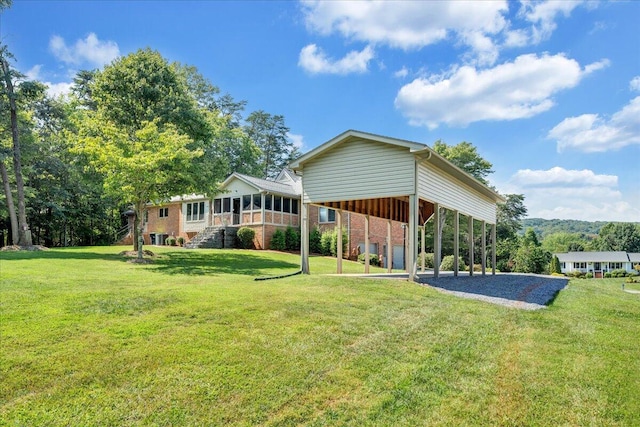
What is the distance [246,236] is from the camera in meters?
27.8

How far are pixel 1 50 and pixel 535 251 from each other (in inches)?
1438

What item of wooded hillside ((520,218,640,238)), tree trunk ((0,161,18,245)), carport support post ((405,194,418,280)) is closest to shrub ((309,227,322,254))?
carport support post ((405,194,418,280))

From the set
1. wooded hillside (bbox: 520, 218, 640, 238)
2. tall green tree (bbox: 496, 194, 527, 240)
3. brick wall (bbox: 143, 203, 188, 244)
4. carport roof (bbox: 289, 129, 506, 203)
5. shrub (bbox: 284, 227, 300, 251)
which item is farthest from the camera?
wooded hillside (bbox: 520, 218, 640, 238)

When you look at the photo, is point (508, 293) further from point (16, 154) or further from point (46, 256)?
point (16, 154)

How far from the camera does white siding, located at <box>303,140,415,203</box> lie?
12242 mm

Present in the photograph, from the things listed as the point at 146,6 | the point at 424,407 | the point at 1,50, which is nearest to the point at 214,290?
the point at 424,407

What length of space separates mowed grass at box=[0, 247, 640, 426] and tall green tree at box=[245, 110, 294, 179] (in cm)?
4530

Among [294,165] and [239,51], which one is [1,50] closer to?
[239,51]

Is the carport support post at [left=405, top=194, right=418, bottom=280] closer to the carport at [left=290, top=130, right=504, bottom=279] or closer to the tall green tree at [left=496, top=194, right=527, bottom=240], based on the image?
the carport at [left=290, top=130, right=504, bottom=279]

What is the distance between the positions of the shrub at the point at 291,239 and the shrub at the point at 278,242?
0.52 m

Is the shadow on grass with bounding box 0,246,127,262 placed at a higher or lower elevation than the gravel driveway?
higher

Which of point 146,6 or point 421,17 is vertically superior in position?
point 146,6

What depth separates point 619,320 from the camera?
27.9ft

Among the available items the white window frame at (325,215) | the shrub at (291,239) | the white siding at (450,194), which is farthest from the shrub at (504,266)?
the shrub at (291,239)
